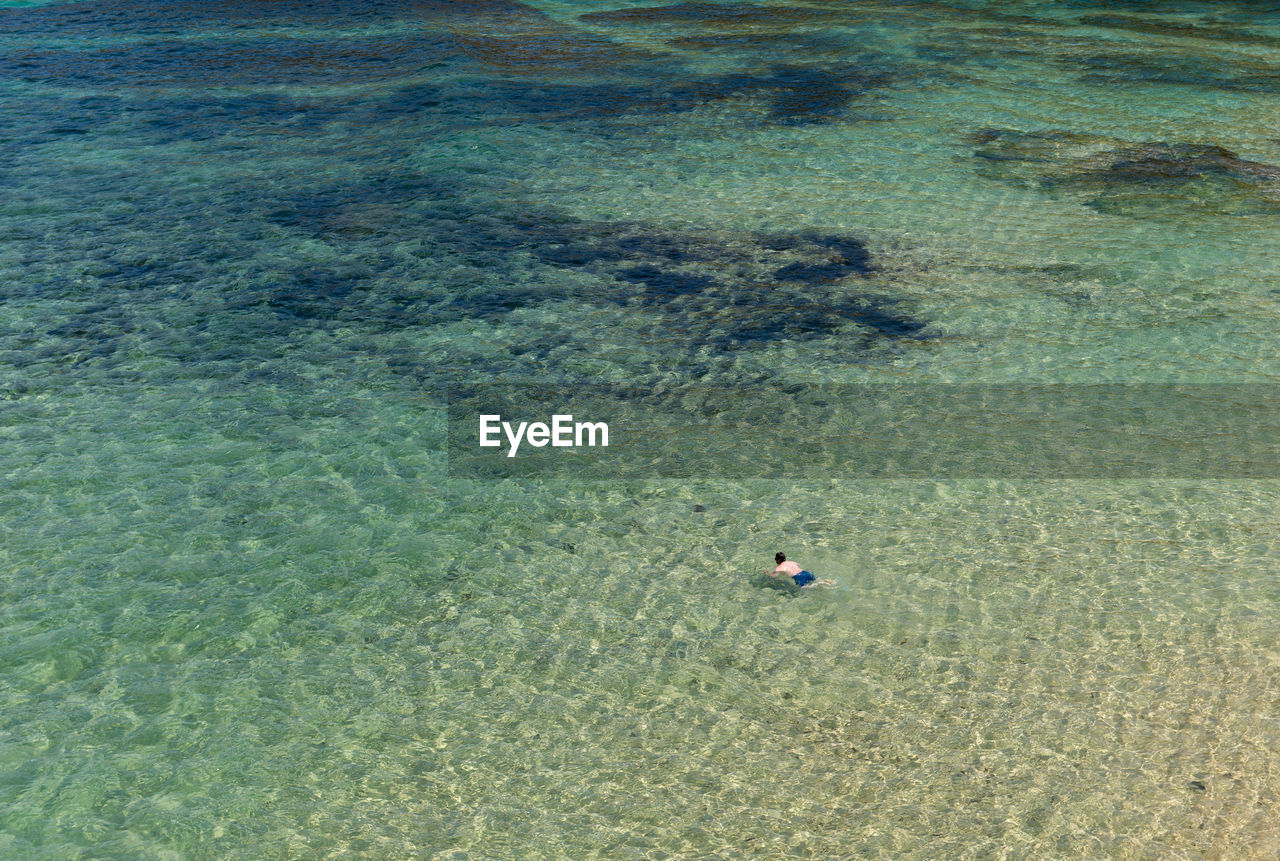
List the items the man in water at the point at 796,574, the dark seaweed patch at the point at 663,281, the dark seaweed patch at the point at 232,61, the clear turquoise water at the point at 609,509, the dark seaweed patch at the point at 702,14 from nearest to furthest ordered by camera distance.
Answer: the clear turquoise water at the point at 609,509, the man in water at the point at 796,574, the dark seaweed patch at the point at 663,281, the dark seaweed patch at the point at 232,61, the dark seaweed patch at the point at 702,14

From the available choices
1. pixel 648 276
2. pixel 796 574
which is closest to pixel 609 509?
pixel 796 574

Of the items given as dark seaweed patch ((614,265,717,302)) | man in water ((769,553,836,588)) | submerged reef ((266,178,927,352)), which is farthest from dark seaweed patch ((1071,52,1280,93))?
man in water ((769,553,836,588))

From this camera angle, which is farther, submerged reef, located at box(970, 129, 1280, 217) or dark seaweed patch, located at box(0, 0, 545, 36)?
dark seaweed patch, located at box(0, 0, 545, 36)

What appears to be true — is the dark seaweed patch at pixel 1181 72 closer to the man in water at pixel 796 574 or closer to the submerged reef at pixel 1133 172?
the submerged reef at pixel 1133 172

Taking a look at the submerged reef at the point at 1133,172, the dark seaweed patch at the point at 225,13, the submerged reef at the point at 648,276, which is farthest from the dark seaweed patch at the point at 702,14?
the submerged reef at the point at 648,276

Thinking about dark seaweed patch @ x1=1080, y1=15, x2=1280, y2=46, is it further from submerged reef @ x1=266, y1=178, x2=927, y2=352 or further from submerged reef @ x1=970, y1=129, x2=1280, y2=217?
submerged reef @ x1=266, y1=178, x2=927, y2=352

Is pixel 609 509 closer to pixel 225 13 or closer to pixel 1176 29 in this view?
pixel 1176 29
